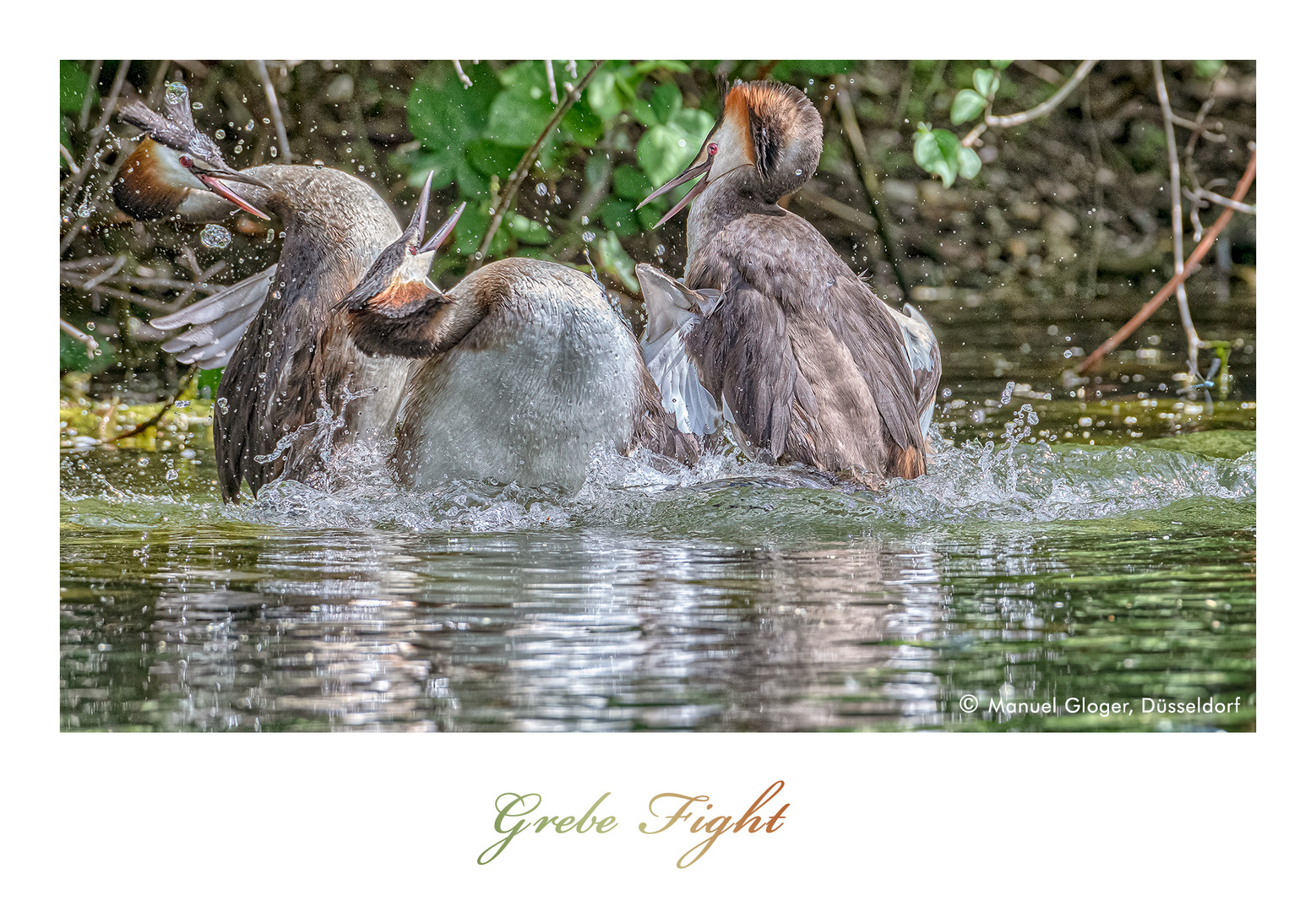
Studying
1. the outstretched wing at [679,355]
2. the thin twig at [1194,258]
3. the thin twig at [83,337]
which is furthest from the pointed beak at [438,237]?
the thin twig at [1194,258]

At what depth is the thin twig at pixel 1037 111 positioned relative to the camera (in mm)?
3887

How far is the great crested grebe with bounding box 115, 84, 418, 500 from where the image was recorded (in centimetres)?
365

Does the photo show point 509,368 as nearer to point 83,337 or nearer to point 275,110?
point 275,110

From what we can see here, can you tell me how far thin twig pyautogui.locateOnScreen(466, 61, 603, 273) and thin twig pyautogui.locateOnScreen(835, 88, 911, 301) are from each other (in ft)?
2.89

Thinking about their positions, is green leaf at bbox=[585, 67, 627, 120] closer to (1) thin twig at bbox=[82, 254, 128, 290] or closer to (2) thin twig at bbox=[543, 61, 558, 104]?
(2) thin twig at bbox=[543, 61, 558, 104]

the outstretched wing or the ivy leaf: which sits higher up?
the ivy leaf

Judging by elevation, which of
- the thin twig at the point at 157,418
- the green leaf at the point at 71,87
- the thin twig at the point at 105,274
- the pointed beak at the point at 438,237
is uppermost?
the green leaf at the point at 71,87

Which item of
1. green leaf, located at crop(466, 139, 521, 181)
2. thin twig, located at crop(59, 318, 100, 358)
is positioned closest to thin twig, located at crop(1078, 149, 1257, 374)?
green leaf, located at crop(466, 139, 521, 181)

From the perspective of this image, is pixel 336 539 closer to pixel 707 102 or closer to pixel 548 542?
pixel 548 542

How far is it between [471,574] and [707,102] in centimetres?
177

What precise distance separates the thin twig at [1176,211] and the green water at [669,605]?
708 mm

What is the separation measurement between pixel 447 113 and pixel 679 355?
101cm

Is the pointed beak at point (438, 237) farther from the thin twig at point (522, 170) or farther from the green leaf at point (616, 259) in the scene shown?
the green leaf at point (616, 259)

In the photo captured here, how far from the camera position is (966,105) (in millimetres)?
3840
